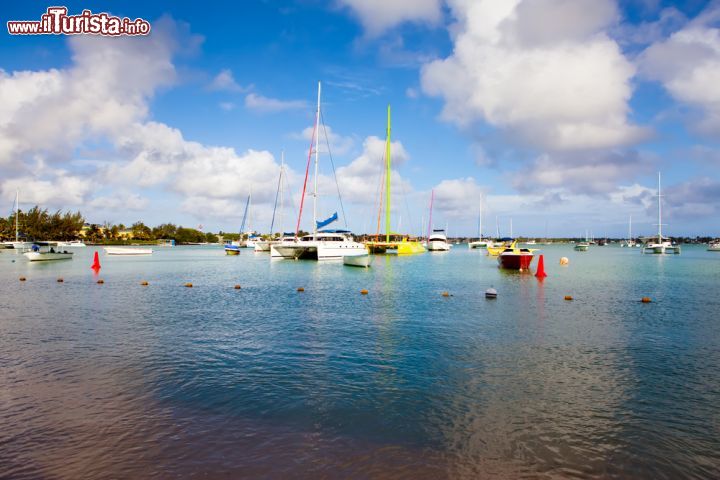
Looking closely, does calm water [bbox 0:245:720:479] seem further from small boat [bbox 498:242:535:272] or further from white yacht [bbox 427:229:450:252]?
white yacht [bbox 427:229:450:252]

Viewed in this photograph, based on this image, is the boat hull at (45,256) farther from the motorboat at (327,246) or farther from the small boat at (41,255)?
the motorboat at (327,246)

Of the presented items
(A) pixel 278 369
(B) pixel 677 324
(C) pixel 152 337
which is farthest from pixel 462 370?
(B) pixel 677 324

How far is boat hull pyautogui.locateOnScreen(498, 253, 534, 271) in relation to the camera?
54500mm

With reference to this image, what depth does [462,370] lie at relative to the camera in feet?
42.9

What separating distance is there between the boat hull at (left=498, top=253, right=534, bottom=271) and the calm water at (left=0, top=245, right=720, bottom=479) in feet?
102

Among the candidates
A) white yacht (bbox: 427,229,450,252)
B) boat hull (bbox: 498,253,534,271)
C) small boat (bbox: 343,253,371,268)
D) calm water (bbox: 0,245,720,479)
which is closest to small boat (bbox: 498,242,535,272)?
boat hull (bbox: 498,253,534,271)

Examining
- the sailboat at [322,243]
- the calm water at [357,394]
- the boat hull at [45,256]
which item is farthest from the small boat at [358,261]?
the boat hull at [45,256]

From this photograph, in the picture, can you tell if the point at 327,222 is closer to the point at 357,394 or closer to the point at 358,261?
the point at 358,261

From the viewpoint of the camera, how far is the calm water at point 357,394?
7586 millimetres

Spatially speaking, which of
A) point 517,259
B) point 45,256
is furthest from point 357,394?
point 45,256

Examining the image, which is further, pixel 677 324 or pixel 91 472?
pixel 677 324

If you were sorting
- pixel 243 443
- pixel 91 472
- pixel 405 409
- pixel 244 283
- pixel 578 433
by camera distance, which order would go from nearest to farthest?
1. pixel 91 472
2. pixel 243 443
3. pixel 578 433
4. pixel 405 409
5. pixel 244 283

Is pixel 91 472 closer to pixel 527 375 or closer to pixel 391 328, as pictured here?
pixel 527 375

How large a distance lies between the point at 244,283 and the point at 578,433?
1347 inches
